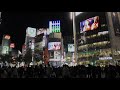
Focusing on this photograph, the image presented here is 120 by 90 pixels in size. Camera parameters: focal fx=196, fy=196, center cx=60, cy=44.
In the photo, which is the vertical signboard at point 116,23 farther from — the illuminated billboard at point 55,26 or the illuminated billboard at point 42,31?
the illuminated billboard at point 42,31

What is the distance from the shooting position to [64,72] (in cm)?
1030

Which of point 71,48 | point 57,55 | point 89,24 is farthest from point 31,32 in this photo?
point 89,24

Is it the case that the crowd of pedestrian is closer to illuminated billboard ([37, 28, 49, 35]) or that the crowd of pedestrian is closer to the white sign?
the white sign

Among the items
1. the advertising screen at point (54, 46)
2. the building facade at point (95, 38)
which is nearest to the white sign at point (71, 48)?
the building facade at point (95, 38)

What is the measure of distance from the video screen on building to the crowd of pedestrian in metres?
36.7

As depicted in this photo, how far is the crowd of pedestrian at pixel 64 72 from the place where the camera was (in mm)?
10328

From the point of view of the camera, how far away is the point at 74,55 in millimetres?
54812

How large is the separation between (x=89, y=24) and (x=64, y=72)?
130ft

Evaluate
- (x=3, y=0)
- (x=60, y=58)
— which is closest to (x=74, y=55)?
(x=60, y=58)

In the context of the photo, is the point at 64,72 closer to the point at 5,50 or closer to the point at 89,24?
the point at 89,24

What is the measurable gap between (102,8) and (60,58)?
4027 cm

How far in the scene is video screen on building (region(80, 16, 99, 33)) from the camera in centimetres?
4698

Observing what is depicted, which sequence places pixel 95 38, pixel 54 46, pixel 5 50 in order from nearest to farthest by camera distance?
pixel 95 38 < pixel 54 46 < pixel 5 50

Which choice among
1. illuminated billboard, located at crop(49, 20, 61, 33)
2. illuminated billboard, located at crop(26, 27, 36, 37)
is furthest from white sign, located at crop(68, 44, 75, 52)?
illuminated billboard, located at crop(26, 27, 36, 37)
